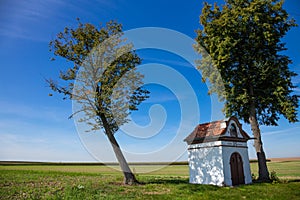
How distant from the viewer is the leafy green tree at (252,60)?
23.9m

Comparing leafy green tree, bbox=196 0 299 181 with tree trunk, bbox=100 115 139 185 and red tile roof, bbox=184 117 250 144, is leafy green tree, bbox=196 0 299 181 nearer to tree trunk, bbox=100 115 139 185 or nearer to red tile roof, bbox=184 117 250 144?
red tile roof, bbox=184 117 250 144

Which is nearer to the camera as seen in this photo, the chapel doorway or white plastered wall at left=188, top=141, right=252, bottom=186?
white plastered wall at left=188, top=141, right=252, bottom=186

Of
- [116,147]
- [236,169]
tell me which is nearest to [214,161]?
[236,169]

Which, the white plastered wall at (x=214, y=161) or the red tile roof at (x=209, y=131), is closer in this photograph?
the white plastered wall at (x=214, y=161)

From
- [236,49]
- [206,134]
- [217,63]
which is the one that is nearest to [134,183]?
[206,134]

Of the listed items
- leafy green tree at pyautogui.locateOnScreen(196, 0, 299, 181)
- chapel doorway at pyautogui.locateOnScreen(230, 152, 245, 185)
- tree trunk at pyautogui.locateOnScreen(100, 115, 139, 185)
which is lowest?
chapel doorway at pyautogui.locateOnScreen(230, 152, 245, 185)

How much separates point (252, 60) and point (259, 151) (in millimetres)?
10581

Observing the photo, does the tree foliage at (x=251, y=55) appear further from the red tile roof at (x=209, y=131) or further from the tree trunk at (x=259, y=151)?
the red tile roof at (x=209, y=131)

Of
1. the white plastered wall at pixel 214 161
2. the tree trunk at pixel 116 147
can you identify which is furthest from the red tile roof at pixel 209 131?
the tree trunk at pixel 116 147

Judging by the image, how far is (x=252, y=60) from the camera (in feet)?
83.5

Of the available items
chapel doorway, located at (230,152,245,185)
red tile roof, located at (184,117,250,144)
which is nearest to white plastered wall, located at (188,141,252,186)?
chapel doorway, located at (230,152,245,185)

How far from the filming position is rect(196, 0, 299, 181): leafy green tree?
23906mm

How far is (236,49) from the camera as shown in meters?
25.5

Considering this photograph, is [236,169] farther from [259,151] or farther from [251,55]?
[251,55]
